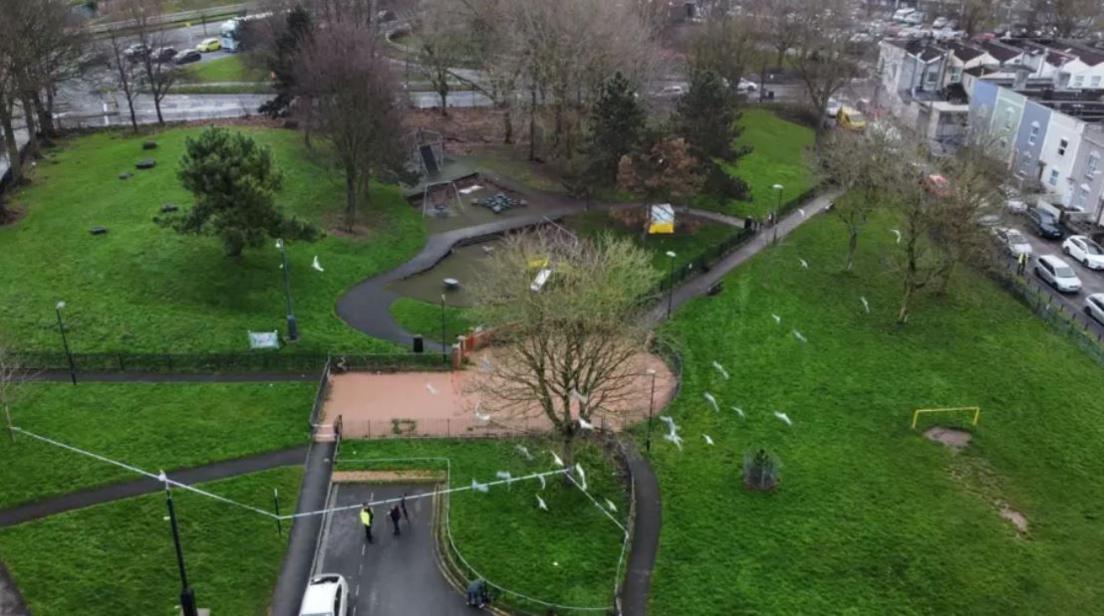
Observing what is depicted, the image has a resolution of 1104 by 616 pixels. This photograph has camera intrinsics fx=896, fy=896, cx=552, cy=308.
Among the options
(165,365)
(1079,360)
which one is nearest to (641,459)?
(165,365)

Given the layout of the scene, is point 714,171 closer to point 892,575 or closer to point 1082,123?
point 1082,123

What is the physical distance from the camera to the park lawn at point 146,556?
28828mm

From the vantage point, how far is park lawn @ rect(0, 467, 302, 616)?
94.6ft

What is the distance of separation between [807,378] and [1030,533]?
476 inches

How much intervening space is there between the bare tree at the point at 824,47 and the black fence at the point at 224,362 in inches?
2104

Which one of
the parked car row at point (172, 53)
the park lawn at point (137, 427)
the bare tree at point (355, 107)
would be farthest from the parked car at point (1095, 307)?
the parked car row at point (172, 53)

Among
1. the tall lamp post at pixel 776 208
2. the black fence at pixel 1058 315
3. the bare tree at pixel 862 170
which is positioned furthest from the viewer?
the tall lamp post at pixel 776 208

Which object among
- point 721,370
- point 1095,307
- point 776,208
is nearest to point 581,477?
point 721,370

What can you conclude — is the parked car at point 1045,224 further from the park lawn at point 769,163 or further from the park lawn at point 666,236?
the park lawn at point 666,236

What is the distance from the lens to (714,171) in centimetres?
5881

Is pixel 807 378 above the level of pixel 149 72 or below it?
below

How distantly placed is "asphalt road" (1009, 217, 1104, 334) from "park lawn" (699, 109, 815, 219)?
16.1 m

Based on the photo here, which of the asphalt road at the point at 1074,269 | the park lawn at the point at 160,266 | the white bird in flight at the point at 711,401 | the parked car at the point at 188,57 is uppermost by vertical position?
the parked car at the point at 188,57

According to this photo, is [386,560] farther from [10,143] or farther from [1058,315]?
[10,143]
